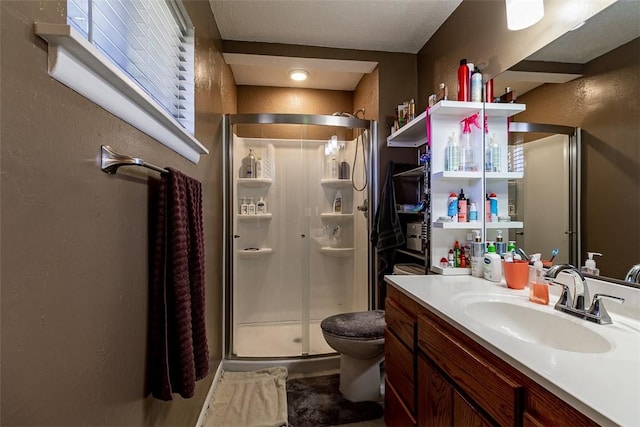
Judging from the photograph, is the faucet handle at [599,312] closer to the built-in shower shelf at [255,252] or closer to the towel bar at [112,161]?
the towel bar at [112,161]

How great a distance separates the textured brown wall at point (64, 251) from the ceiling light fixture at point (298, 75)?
7.07 feet

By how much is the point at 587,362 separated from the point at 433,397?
550mm

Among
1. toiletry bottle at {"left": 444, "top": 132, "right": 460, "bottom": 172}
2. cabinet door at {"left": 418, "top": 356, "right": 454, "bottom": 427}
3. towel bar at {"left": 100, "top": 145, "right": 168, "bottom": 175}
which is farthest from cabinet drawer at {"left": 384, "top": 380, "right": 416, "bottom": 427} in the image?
towel bar at {"left": 100, "top": 145, "right": 168, "bottom": 175}

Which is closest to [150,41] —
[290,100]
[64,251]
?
[64,251]

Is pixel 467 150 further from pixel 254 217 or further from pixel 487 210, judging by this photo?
pixel 254 217

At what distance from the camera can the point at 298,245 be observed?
2695mm

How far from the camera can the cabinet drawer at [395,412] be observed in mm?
1312

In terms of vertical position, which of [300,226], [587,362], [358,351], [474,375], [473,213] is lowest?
[358,351]

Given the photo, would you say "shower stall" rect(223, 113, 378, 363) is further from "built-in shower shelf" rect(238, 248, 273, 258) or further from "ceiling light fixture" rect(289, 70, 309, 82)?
"ceiling light fixture" rect(289, 70, 309, 82)

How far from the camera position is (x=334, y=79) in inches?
119

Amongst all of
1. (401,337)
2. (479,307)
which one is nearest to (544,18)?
(479,307)

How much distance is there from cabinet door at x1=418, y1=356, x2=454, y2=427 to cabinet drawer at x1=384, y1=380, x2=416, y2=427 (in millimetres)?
118

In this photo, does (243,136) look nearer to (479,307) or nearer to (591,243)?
(479,307)

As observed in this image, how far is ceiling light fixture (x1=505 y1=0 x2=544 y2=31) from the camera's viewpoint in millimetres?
1323
